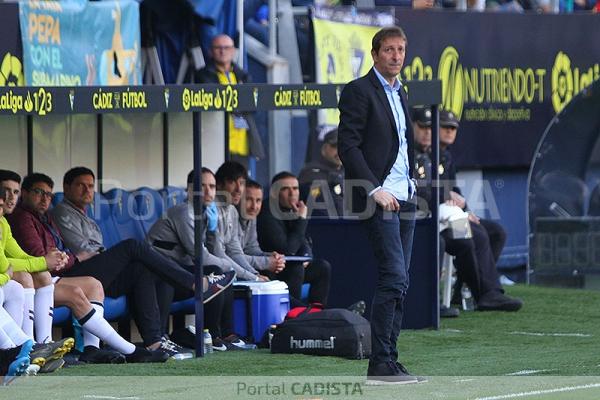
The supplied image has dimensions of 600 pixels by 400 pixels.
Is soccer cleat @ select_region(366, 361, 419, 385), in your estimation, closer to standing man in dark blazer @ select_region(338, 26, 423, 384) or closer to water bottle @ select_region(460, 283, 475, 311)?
standing man in dark blazer @ select_region(338, 26, 423, 384)

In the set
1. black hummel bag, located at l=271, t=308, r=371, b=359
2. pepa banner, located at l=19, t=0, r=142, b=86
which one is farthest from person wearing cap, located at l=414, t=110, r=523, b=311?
black hummel bag, located at l=271, t=308, r=371, b=359

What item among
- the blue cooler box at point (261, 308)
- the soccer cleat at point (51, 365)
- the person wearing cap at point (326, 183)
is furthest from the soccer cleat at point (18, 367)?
the person wearing cap at point (326, 183)

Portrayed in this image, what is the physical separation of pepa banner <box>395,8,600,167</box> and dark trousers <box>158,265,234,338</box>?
230 inches

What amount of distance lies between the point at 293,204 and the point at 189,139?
1440 mm

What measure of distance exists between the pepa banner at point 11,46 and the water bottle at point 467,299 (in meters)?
4.35

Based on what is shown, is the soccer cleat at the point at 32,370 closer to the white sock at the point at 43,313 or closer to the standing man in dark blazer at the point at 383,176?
the white sock at the point at 43,313

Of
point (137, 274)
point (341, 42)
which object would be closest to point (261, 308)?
point (137, 274)

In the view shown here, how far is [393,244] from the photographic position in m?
8.63

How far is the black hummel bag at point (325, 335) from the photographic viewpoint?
34.7ft

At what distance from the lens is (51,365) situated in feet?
32.1

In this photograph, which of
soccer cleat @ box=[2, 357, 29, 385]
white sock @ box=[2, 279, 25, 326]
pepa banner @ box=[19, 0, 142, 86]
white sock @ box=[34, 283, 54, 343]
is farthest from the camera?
pepa banner @ box=[19, 0, 142, 86]

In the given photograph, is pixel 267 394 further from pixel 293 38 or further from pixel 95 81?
pixel 293 38

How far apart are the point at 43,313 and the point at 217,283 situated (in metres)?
1.44

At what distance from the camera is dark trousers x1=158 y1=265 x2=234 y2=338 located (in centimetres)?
1118
